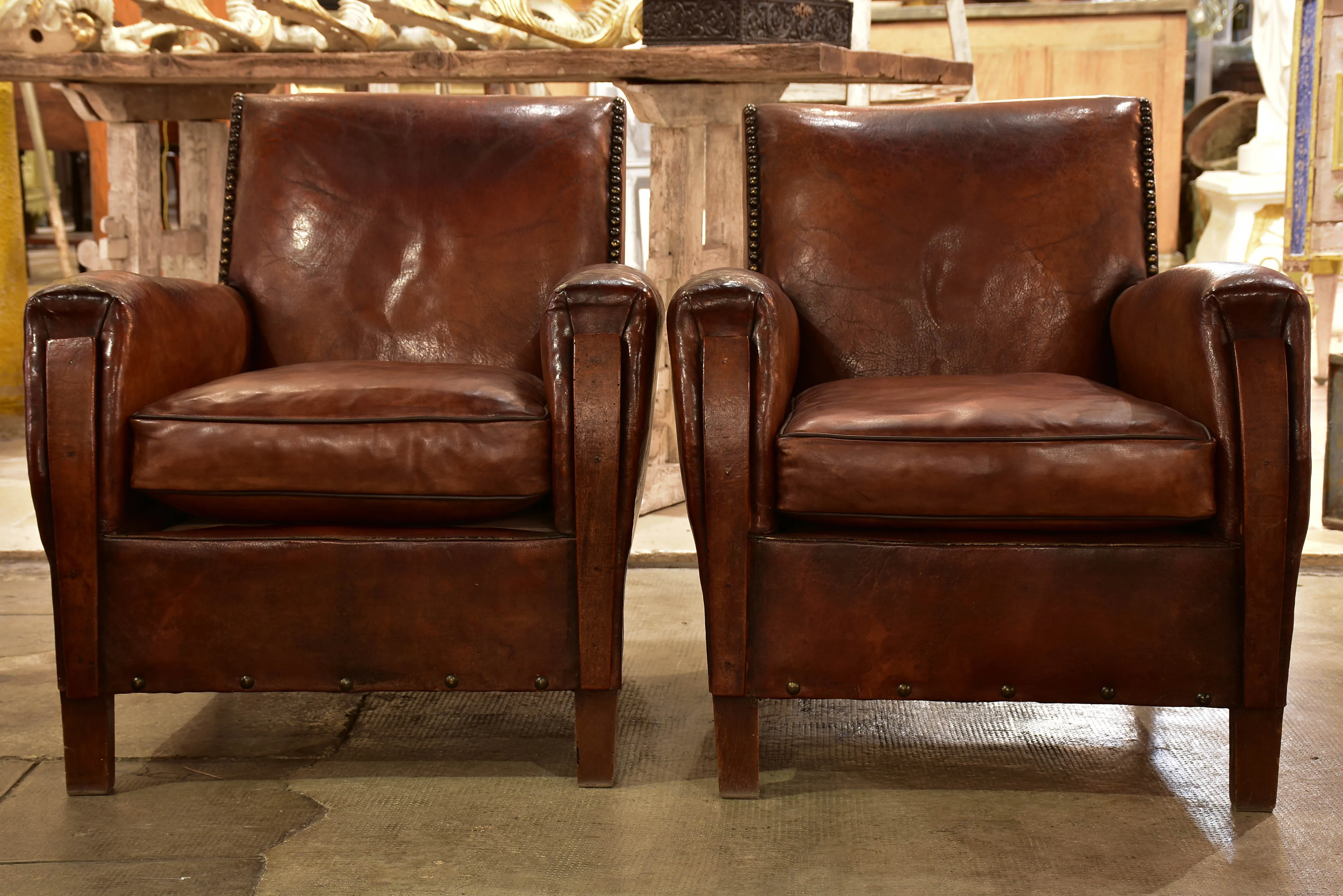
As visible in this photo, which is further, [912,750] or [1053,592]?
[912,750]

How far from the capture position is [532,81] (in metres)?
2.97

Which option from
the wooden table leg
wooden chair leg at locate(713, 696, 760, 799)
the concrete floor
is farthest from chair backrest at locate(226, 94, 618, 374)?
the wooden table leg

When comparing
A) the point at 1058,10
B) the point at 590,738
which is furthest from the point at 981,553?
the point at 1058,10

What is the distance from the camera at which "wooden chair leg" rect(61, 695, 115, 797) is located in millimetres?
1610

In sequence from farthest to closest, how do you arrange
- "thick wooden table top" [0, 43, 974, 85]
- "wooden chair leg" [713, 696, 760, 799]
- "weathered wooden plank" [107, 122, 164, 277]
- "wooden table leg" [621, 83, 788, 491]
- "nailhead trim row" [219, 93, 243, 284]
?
"weathered wooden plank" [107, 122, 164, 277], "wooden table leg" [621, 83, 788, 491], "thick wooden table top" [0, 43, 974, 85], "nailhead trim row" [219, 93, 243, 284], "wooden chair leg" [713, 696, 760, 799]

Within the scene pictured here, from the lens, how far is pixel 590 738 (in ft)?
5.33

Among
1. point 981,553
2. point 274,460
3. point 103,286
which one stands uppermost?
point 103,286

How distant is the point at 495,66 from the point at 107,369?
56.4 inches

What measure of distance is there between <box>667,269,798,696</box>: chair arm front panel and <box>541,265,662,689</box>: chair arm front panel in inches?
2.2

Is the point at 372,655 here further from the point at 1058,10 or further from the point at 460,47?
the point at 1058,10

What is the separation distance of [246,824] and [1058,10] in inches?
201

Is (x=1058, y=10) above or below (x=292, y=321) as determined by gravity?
above

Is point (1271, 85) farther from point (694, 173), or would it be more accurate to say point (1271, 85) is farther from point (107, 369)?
point (107, 369)

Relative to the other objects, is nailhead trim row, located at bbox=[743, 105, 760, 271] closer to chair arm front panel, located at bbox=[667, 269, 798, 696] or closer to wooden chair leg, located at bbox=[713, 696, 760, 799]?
chair arm front panel, located at bbox=[667, 269, 798, 696]
